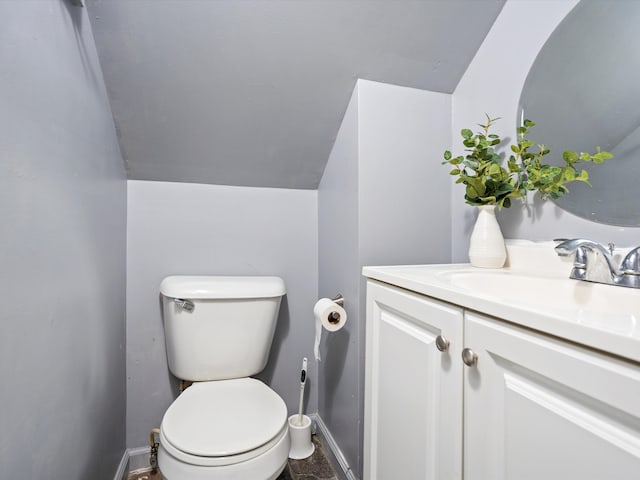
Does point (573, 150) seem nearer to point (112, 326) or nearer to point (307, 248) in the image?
point (307, 248)

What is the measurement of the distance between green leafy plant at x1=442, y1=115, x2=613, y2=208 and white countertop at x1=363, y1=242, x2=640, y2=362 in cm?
19

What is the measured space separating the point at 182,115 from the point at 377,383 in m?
1.12

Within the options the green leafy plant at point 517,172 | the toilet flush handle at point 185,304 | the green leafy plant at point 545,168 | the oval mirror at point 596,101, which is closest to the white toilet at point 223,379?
the toilet flush handle at point 185,304

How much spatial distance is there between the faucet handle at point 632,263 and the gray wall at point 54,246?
1.18m

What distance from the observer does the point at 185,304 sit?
3.87ft

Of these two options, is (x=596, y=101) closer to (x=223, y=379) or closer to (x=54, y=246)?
(x=54, y=246)

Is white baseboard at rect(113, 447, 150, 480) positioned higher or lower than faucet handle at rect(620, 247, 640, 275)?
lower

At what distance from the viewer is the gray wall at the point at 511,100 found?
834mm

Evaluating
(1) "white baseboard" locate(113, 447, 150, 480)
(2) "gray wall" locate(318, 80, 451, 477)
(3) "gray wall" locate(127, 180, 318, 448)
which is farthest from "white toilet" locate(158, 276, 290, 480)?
(1) "white baseboard" locate(113, 447, 150, 480)

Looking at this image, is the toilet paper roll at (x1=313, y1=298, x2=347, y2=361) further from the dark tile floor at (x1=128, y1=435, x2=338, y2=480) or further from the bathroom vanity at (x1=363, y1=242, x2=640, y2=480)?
the dark tile floor at (x1=128, y1=435, x2=338, y2=480)

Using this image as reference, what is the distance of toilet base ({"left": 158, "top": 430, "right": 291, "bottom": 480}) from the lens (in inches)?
32.0

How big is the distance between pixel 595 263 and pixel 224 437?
1.04m

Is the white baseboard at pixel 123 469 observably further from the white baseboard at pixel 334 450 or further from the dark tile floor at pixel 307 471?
the white baseboard at pixel 334 450

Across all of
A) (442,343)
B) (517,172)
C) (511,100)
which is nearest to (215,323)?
(442,343)
